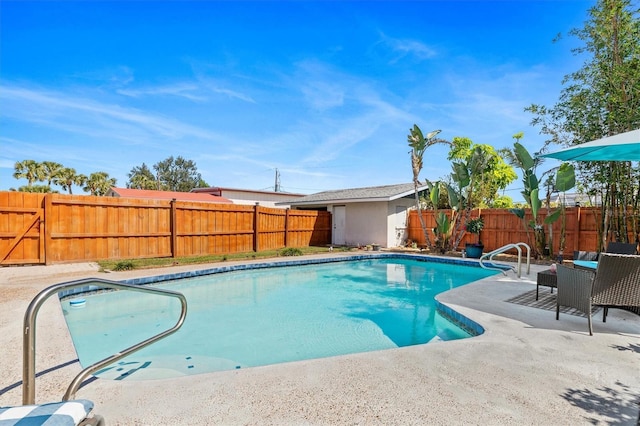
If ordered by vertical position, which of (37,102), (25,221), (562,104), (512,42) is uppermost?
(512,42)

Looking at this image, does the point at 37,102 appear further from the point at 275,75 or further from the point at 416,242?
the point at 416,242

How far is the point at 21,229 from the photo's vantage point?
31.0ft

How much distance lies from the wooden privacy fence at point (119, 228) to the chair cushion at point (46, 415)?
10.6 meters

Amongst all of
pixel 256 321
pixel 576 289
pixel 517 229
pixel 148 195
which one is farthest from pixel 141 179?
pixel 576 289

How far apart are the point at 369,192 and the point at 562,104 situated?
969 cm

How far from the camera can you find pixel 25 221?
9.50 metres

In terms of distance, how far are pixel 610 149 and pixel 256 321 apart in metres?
6.55

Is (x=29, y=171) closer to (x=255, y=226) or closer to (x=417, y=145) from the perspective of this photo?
(x=255, y=226)

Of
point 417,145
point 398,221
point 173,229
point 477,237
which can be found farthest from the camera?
point 398,221

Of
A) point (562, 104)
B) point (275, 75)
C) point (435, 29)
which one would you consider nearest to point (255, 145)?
point (275, 75)

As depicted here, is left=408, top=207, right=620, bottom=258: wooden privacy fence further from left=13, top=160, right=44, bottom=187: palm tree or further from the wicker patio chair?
left=13, top=160, right=44, bottom=187: palm tree

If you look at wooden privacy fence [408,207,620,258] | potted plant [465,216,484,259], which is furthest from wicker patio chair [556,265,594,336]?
potted plant [465,216,484,259]

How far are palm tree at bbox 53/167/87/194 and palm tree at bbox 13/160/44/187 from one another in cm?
139

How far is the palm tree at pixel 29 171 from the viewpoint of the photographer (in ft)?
94.8
